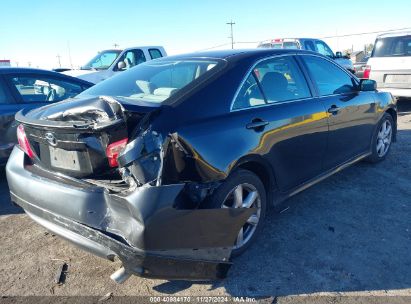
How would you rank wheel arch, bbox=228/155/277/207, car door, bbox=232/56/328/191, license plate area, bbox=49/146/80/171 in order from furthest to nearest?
car door, bbox=232/56/328/191 → wheel arch, bbox=228/155/277/207 → license plate area, bbox=49/146/80/171

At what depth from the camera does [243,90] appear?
3.18 meters

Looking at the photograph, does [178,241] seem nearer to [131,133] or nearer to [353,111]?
[131,133]

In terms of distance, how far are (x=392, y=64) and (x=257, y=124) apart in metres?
7.48

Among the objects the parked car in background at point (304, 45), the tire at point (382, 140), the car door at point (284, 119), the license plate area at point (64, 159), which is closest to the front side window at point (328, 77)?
the car door at point (284, 119)

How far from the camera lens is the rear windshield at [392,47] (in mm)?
9133

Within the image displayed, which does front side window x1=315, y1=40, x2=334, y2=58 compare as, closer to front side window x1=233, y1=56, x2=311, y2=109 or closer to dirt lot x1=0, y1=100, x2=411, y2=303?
dirt lot x1=0, y1=100, x2=411, y2=303

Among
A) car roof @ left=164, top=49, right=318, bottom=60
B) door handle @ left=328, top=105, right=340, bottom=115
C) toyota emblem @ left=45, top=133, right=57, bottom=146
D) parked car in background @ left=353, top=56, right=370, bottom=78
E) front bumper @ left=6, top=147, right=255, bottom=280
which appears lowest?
parked car in background @ left=353, top=56, right=370, bottom=78

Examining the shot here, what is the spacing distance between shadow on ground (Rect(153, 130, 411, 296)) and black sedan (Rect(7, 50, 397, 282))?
0.97 ft

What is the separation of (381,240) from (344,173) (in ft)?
5.90

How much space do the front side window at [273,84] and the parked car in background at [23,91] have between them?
2899 millimetres

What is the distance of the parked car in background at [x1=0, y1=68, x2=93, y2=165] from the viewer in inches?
189

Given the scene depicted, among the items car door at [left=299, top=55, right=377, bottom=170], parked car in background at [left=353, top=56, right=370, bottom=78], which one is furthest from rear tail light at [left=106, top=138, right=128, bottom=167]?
parked car in background at [left=353, top=56, right=370, bottom=78]

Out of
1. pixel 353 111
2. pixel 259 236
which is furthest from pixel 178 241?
pixel 353 111

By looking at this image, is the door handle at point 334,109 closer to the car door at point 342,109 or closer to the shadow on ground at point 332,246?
the car door at point 342,109
